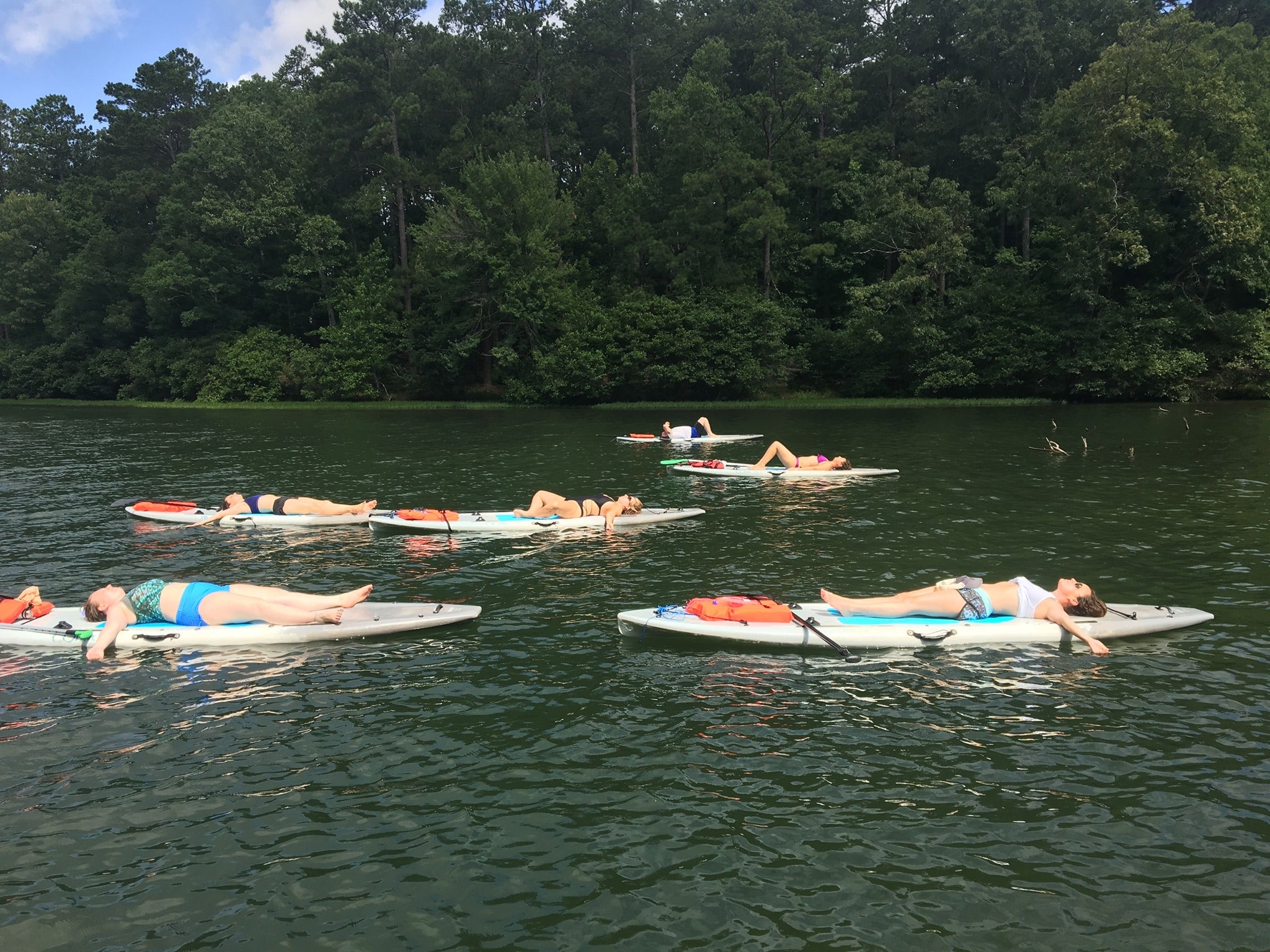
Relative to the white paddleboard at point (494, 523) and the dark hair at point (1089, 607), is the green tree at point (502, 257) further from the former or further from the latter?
the dark hair at point (1089, 607)

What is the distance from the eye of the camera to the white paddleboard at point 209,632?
33.5ft

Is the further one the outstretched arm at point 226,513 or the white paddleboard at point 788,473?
the white paddleboard at point 788,473

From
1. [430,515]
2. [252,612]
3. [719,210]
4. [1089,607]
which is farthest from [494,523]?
[719,210]

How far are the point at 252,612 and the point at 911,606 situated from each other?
8259 millimetres

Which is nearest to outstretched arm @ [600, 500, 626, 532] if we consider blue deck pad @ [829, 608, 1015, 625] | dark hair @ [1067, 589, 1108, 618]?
blue deck pad @ [829, 608, 1015, 625]

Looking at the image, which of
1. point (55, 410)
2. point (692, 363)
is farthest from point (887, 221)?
point (55, 410)

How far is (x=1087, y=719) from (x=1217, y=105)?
147 ft

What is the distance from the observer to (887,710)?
841 cm

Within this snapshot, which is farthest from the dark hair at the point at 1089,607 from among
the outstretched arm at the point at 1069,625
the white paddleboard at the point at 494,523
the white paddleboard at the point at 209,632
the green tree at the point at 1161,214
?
the green tree at the point at 1161,214

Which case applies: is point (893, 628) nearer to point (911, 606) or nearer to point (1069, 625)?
point (911, 606)

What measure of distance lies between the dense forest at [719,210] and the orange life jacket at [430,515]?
112 ft

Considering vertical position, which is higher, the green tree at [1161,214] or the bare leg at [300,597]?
the green tree at [1161,214]

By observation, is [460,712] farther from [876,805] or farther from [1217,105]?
[1217,105]

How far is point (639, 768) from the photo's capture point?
730cm
